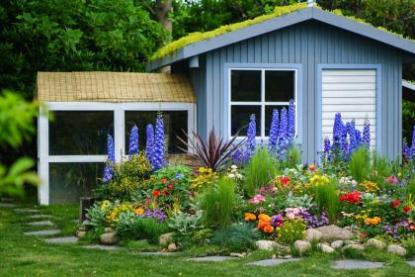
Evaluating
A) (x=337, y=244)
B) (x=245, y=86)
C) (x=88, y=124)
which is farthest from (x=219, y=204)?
(x=88, y=124)

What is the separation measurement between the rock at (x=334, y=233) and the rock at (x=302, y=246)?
0.24 m

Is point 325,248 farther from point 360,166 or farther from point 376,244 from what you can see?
point 360,166

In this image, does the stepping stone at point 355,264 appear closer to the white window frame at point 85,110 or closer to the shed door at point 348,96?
the white window frame at point 85,110

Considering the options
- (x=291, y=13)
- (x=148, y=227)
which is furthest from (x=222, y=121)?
(x=148, y=227)

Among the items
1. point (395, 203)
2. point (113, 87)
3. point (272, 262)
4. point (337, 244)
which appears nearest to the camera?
point (272, 262)

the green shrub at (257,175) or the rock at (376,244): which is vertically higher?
the green shrub at (257,175)

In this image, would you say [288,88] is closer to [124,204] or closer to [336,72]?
[336,72]

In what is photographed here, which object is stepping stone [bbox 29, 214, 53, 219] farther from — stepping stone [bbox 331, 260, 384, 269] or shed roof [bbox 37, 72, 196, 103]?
stepping stone [bbox 331, 260, 384, 269]

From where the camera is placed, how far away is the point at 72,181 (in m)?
12.5

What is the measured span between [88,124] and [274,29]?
3.33 m

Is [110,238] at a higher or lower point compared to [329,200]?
lower

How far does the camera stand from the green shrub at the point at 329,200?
8047 millimetres

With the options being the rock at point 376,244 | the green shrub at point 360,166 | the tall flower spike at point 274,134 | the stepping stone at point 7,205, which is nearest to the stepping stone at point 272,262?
the rock at point 376,244

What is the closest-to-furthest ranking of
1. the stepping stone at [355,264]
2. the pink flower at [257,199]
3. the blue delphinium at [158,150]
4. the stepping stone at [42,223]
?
1. the stepping stone at [355,264]
2. the pink flower at [257,199]
3. the blue delphinium at [158,150]
4. the stepping stone at [42,223]
